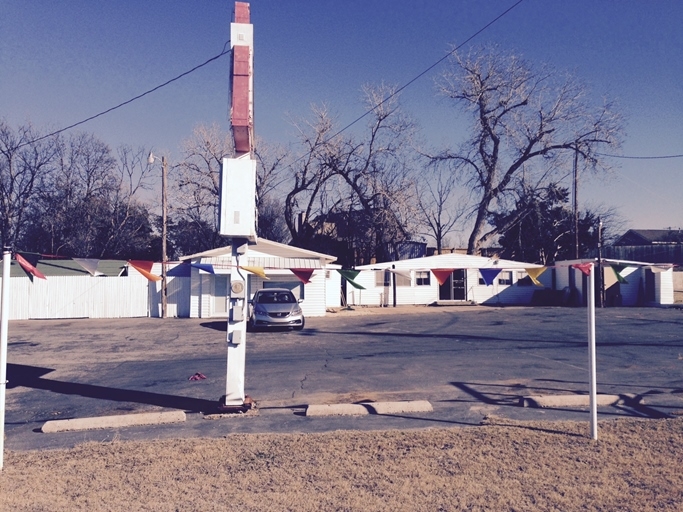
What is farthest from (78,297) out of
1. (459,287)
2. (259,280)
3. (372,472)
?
(372,472)

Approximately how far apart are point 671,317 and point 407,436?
21.8m

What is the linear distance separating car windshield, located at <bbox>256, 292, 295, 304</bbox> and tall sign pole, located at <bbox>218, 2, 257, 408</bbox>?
1237 cm

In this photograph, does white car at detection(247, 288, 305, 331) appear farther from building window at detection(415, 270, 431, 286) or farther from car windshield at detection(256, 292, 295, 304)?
building window at detection(415, 270, 431, 286)

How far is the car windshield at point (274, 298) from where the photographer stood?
21172 mm

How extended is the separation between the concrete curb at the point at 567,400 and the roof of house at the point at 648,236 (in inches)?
1899

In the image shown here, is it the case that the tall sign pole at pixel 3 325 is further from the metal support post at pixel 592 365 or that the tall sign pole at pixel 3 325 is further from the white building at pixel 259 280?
the white building at pixel 259 280

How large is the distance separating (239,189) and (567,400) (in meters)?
6.16

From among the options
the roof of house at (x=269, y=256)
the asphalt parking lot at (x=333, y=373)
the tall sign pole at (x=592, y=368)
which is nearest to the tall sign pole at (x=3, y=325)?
the asphalt parking lot at (x=333, y=373)

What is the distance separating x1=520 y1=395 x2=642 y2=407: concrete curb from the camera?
8.85m

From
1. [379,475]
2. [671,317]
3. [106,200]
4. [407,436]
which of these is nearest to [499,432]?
[407,436]

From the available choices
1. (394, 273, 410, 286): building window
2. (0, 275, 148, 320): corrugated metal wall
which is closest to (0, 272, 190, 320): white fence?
(0, 275, 148, 320): corrugated metal wall

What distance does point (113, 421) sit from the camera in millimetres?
8258

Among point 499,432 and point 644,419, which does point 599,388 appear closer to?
point 644,419

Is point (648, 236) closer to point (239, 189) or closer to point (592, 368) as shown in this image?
point (592, 368)
